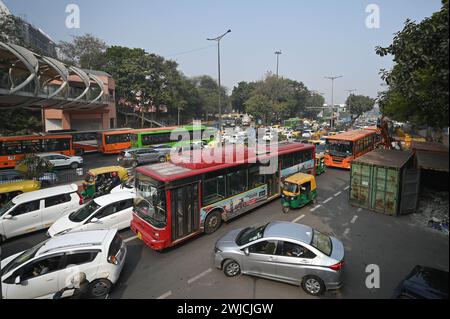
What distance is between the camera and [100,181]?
13.9 meters

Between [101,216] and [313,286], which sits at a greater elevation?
[101,216]

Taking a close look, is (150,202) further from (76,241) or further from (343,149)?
(343,149)

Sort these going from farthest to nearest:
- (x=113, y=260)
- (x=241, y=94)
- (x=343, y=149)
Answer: (x=241, y=94), (x=343, y=149), (x=113, y=260)

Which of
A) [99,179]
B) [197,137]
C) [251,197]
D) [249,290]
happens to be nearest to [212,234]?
[251,197]

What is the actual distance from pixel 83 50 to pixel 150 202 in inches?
2273

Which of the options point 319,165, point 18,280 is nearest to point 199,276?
point 18,280

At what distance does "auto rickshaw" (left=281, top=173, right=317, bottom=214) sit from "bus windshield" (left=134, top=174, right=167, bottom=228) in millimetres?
5819

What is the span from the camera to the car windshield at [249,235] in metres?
7.02

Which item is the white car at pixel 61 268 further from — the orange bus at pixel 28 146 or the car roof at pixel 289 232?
the orange bus at pixel 28 146

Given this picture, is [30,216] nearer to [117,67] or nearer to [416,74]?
[416,74]

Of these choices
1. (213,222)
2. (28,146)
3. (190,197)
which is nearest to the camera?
(190,197)

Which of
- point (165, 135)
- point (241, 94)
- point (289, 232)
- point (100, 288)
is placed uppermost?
point (241, 94)

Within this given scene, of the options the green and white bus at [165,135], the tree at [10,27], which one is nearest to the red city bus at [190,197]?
the green and white bus at [165,135]

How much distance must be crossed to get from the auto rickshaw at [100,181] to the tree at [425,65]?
1302 cm
